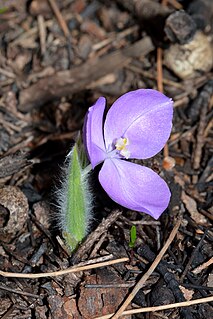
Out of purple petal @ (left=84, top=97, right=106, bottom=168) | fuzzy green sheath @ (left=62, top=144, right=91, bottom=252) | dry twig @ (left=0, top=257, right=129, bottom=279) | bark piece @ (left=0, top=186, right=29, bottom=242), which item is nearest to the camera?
purple petal @ (left=84, top=97, right=106, bottom=168)

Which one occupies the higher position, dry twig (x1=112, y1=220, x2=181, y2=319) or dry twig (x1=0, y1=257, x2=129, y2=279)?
dry twig (x1=0, y1=257, x2=129, y2=279)

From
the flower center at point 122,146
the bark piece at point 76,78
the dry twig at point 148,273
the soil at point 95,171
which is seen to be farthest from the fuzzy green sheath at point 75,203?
the bark piece at point 76,78

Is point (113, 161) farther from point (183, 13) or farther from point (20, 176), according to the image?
point (183, 13)

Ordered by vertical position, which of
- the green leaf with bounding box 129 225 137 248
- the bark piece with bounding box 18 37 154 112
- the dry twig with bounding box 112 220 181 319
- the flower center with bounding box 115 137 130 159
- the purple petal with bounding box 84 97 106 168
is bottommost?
the dry twig with bounding box 112 220 181 319

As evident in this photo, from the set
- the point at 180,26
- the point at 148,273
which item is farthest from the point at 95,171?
the point at 180,26

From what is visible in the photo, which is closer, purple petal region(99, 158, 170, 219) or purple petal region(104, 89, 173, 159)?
purple petal region(99, 158, 170, 219)

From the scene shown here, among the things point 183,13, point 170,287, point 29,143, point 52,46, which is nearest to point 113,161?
point 170,287

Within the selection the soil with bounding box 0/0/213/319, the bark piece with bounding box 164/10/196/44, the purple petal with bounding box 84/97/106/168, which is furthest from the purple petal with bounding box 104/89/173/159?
the bark piece with bounding box 164/10/196/44

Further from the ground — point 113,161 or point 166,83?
point 113,161

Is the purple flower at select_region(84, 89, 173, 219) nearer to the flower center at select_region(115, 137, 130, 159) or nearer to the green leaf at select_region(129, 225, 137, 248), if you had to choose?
the flower center at select_region(115, 137, 130, 159)
